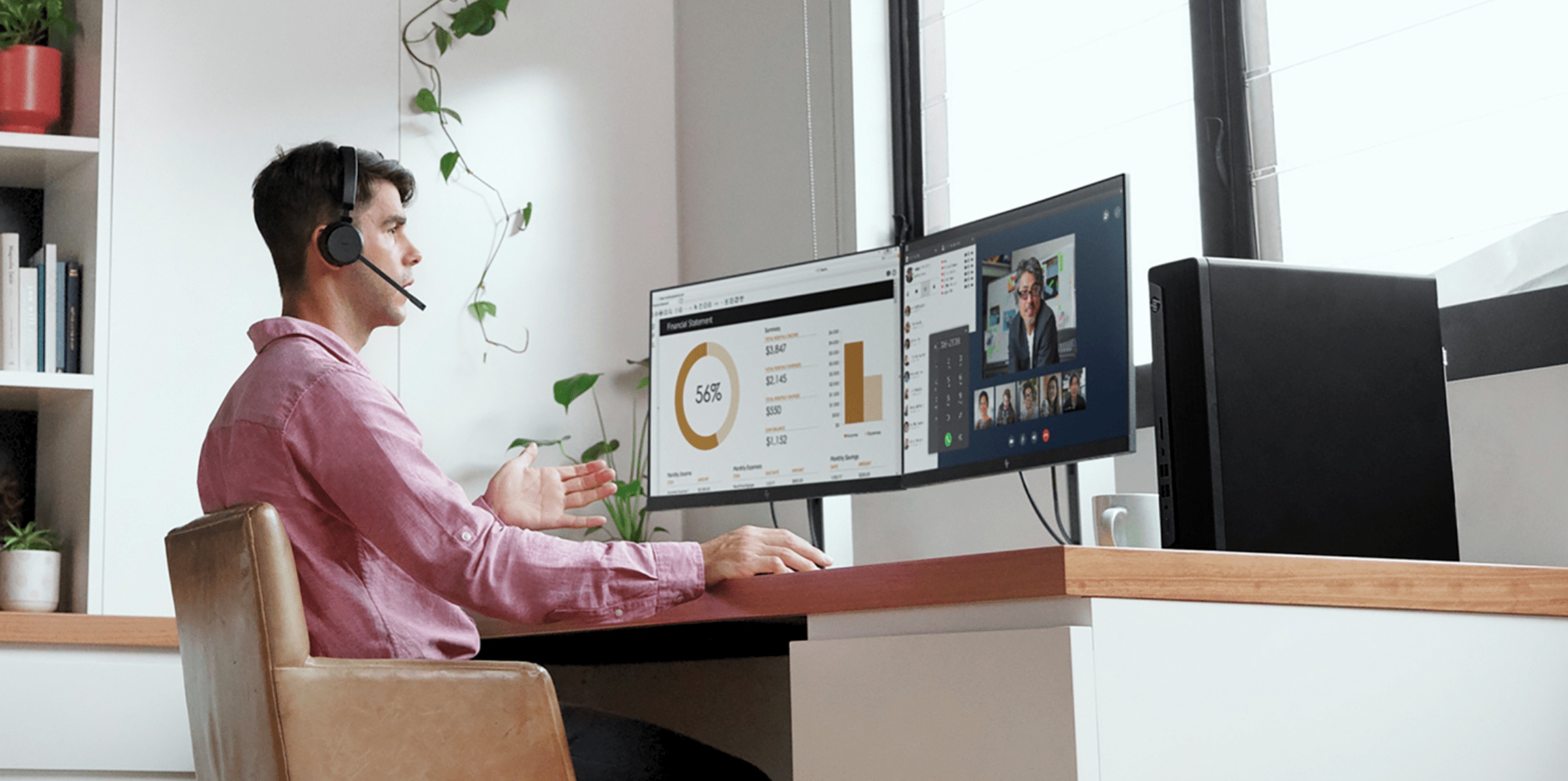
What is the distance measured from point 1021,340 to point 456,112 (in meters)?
1.57

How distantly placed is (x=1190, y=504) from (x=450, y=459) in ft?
5.92

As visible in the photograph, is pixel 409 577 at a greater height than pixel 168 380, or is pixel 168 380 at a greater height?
pixel 168 380

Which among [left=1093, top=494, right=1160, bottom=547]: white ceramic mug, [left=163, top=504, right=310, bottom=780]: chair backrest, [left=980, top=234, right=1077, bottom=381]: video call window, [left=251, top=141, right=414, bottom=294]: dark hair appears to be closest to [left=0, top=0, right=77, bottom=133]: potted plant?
[left=251, top=141, right=414, bottom=294]: dark hair

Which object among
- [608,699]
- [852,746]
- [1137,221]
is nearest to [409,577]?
[852,746]

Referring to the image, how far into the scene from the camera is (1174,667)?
1.08 metres

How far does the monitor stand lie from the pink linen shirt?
2.59ft

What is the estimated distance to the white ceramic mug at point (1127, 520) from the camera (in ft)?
5.12

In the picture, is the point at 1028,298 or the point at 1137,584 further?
the point at 1028,298

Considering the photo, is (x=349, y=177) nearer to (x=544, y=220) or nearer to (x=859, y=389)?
(x=859, y=389)

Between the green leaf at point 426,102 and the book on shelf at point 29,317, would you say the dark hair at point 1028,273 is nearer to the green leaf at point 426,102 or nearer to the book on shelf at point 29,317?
the green leaf at point 426,102

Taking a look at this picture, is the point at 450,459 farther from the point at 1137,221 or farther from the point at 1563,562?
the point at 1563,562

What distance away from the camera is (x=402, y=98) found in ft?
9.52

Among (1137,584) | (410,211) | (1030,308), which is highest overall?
(410,211)

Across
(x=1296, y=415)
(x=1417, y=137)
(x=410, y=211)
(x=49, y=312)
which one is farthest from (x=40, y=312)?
(x=1417, y=137)
